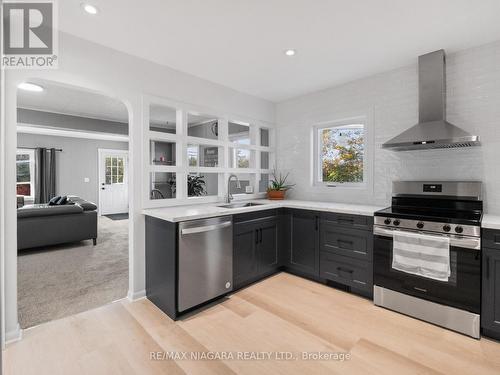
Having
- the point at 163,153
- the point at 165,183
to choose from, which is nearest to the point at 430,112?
the point at 165,183

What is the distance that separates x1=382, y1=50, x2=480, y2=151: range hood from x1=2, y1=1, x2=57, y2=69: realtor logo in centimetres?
316

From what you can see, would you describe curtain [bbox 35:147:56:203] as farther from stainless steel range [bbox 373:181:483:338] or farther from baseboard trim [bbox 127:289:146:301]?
stainless steel range [bbox 373:181:483:338]

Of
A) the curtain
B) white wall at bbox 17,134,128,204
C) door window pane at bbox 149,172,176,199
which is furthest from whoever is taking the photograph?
door window pane at bbox 149,172,176,199

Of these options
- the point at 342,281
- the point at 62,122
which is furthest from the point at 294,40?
the point at 62,122

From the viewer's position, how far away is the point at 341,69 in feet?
10.2

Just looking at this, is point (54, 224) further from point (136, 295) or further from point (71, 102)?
point (136, 295)

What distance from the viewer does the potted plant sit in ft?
13.2

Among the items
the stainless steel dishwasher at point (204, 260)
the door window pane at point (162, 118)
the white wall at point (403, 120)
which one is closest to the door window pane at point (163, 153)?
the door window pane at point (162, 118)

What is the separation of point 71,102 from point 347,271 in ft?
18.0

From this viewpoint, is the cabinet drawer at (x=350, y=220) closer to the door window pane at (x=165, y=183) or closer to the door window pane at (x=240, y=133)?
the door window pane at (x=240, y=133)

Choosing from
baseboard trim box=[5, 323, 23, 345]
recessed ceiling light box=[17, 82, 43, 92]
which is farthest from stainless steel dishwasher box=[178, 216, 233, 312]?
recessed ceiling light box=[17, 82, 43, 92]

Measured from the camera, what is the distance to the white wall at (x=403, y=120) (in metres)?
2.56

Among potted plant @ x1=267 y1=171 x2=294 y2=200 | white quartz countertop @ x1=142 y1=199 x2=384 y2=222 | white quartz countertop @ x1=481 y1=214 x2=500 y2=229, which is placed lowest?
white quartz countertop @ x1=481 y1=214 x2=500 y2=229

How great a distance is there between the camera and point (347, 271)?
2.95m
